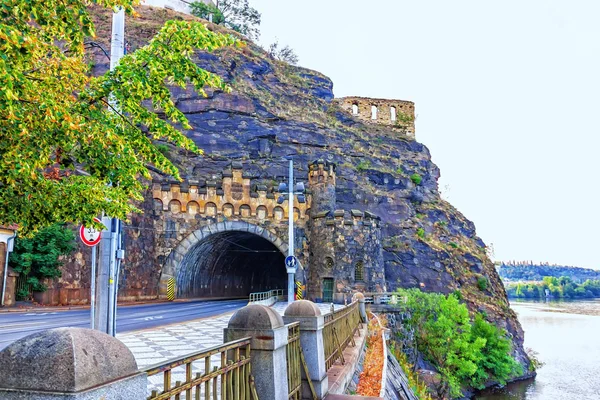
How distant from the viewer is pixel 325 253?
34562 millimetres

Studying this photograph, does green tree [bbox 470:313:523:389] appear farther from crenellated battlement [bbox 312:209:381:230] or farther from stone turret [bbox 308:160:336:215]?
stone turret [bbox 308:160:336:215]

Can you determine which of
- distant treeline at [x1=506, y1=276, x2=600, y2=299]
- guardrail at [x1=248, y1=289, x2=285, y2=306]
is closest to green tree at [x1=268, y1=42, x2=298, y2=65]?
guardrail at [x1=248, y1=289, x2=285, y2=306]

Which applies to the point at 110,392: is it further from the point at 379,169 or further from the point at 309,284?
the point at 379,169

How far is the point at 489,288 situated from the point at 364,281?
17643 millimetres

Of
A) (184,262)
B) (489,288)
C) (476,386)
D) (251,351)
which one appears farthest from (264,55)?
(251,351)

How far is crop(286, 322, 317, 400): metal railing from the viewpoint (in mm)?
6453

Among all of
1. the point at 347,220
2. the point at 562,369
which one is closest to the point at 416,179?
the point at 347,220

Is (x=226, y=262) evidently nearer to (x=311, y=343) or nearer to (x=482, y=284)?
(x=482, y=284)

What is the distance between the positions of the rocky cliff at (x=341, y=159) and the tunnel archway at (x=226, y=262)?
6.87 meters

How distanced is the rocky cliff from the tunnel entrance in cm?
671

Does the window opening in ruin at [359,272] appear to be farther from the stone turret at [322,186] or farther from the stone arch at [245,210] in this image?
the stone arch at [245,210]

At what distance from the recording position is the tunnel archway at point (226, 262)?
115 ft

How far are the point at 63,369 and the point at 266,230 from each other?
3343 centimetres

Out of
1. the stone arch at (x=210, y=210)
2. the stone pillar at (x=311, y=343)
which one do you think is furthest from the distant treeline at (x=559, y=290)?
the stone pillar at (x=311, y=343)
